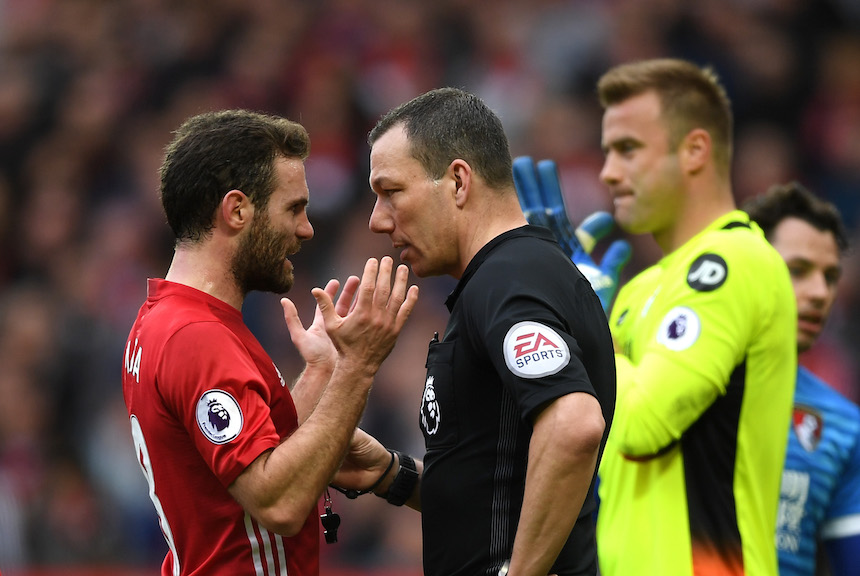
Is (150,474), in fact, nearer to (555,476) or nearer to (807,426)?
(555,476)

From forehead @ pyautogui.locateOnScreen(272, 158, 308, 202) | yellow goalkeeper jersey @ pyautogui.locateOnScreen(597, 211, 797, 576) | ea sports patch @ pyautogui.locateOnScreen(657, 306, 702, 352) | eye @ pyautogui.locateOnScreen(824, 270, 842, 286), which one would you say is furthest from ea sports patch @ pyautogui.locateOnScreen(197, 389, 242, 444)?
eye @ pyautogui.locateOnScreen(824, 270, 842, 286)

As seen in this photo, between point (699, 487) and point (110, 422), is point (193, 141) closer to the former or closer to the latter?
point (699, 487)

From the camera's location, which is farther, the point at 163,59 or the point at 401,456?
the point at 163,59

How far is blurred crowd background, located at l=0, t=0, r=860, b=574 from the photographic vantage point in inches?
297

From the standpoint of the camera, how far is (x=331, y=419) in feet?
9.51

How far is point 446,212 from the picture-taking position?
3.04 meters

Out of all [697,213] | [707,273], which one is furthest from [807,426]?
[707,273]

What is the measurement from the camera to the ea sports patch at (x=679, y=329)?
351cm

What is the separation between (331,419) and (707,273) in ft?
4.70

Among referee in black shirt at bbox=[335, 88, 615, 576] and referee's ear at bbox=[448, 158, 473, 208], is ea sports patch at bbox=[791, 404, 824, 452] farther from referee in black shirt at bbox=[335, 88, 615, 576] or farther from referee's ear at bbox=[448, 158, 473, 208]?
referee's ear at bbox=[448, 158, 473, 208]

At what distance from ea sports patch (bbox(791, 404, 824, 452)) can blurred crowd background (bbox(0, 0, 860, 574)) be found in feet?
10.0

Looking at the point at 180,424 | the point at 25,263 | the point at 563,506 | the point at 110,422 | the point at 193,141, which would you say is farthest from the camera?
the point at 25,263

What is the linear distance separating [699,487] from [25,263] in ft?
21.7

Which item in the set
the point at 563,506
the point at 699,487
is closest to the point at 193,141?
the point at 563,506
